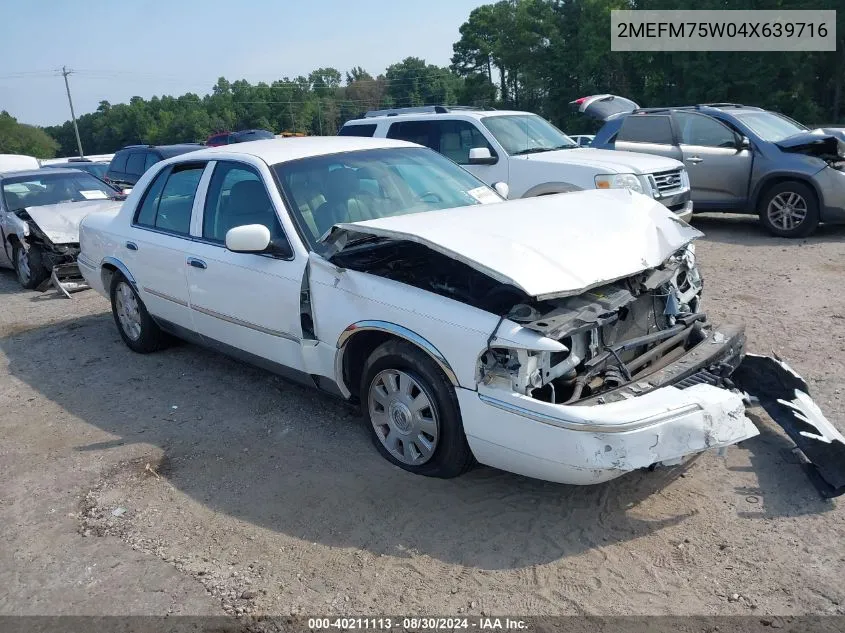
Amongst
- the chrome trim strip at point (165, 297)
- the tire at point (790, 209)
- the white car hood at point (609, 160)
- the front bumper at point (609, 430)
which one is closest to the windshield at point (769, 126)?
the tire at point (790, 209)

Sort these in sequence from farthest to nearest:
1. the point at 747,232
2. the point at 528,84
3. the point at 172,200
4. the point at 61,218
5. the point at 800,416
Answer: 1. the point at 528,84
2. the point at 747,232
3. the point at 61,218
4. the point at 172,200
5. the point at 800,416

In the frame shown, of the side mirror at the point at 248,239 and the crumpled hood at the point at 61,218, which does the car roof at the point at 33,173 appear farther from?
the side mirror at the point at 248,239

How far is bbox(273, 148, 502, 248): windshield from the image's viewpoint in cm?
449

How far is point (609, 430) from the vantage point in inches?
119

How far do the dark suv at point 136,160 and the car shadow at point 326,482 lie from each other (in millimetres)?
10478

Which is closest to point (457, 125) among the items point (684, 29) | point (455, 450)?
point (455, 450)

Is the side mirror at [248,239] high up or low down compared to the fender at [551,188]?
up

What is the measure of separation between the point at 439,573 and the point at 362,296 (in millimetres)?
1542

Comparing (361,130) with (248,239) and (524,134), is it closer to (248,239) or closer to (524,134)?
(524,134)

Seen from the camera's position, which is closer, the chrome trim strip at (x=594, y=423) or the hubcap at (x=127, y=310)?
the chrome trim strip at (x=594, y=423)

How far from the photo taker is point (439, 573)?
123 inches

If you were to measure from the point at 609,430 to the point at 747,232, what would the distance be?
28.7 ft

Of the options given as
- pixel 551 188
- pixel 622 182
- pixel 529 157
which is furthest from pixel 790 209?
pixel 529 157

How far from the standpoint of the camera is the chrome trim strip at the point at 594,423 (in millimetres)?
3029
